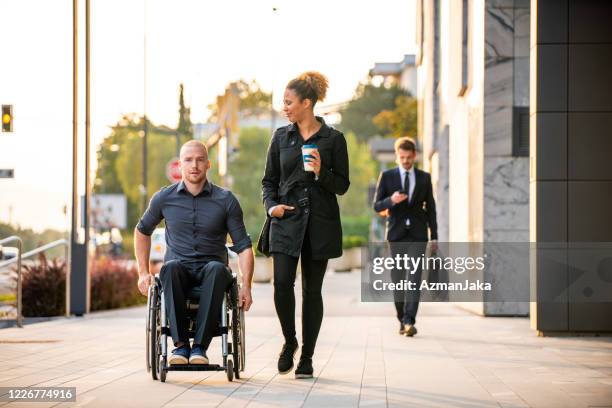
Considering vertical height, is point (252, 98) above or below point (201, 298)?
above

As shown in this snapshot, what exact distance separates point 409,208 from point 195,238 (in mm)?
4565

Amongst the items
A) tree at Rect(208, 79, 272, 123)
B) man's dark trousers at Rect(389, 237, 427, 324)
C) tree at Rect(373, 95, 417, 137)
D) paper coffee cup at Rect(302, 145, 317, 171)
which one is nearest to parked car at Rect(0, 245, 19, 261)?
man's dark trousers at Rect(389, 237, 427, 324)

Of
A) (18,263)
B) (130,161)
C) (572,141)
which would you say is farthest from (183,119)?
(572,141)

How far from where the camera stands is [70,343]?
11977 millimetres

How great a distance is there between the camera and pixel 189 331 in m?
8.37

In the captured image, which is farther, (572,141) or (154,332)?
(572,141)

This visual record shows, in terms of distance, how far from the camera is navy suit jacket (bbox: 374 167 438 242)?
12773 millimetres

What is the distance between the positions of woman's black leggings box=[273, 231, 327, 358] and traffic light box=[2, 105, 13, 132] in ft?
22.3

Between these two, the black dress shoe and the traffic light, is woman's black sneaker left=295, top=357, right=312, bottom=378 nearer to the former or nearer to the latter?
the black dress shoe

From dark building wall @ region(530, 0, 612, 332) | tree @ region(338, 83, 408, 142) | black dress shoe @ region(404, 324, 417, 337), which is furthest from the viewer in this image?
tree @ region(338, 83, 408, 142)

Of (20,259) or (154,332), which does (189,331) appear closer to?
(154,332)

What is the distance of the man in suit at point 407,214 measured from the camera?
12.7 metres

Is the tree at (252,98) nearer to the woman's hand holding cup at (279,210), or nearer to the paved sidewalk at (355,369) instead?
the paved sidewalk at (355,369)

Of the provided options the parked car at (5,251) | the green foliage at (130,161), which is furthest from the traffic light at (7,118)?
the green foliage at (130,161)
